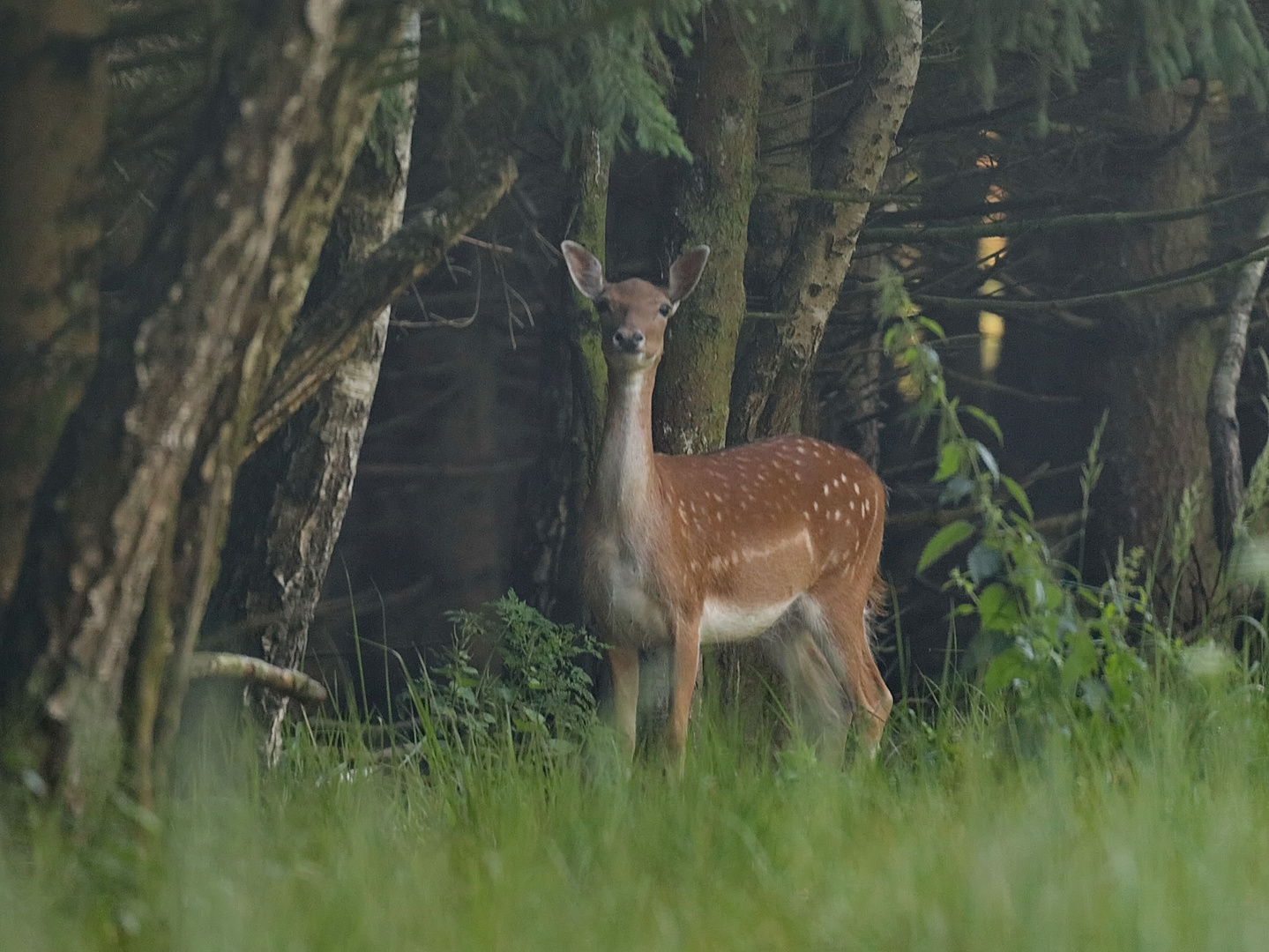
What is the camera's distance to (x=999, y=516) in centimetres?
444

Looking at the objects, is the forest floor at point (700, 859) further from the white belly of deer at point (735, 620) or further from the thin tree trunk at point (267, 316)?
the white belly of deer at point (735, 620)

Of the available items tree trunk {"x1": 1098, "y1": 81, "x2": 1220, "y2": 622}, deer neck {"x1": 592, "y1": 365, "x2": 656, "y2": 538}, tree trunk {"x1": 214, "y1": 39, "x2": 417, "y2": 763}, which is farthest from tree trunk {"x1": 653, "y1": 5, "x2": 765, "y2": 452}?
tree trunk {"x1": 1098, "y1": 81, "x2": 1220, "y2": 622}

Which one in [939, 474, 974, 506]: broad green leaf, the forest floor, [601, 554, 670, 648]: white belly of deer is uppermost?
[939, 474, 974, 506]: broad green leaf

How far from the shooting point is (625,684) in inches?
222

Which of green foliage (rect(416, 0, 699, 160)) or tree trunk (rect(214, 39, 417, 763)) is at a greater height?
green foliage (rect(416, 0, 699, 160))

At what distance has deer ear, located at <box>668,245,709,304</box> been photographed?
18.5ft

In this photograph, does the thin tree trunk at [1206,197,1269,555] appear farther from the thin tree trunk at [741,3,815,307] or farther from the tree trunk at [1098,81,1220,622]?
the thin tree trunk at [741,3,815,307]

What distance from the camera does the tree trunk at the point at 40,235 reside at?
328 centimetres

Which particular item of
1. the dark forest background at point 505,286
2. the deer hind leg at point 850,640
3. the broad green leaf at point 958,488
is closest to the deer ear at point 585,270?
the dark forest background at point 505,286

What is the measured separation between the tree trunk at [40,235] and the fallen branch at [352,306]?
0.75 metres

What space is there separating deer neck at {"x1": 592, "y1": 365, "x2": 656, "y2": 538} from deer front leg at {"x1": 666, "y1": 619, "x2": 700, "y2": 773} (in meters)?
0.38

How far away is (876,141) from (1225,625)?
239 cm

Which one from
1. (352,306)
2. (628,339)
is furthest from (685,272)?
(352,306)

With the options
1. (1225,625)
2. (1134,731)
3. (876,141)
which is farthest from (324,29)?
(1225,625)
